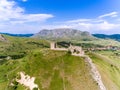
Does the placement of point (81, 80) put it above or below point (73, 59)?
below

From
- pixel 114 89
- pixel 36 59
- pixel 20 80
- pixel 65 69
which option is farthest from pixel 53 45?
A: pixel 114 89

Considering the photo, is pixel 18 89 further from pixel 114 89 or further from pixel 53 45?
pixel 114 89

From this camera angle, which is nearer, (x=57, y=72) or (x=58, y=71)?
(x=57, y=72)

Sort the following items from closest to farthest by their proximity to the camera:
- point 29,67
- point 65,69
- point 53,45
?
point 65,69 → point 29,67 → point 53,45

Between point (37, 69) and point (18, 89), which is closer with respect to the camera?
point (18, 89)

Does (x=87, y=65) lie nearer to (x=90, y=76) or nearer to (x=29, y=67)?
(x=90, y=76)

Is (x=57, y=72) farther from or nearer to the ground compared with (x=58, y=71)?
nearer to the ground

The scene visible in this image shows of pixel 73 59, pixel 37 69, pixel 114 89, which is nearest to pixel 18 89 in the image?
pixel 37 69

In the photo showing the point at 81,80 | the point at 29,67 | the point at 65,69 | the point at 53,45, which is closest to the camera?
the point at 81,80

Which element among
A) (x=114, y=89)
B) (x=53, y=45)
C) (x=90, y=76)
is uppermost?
(x=53, y=45)
